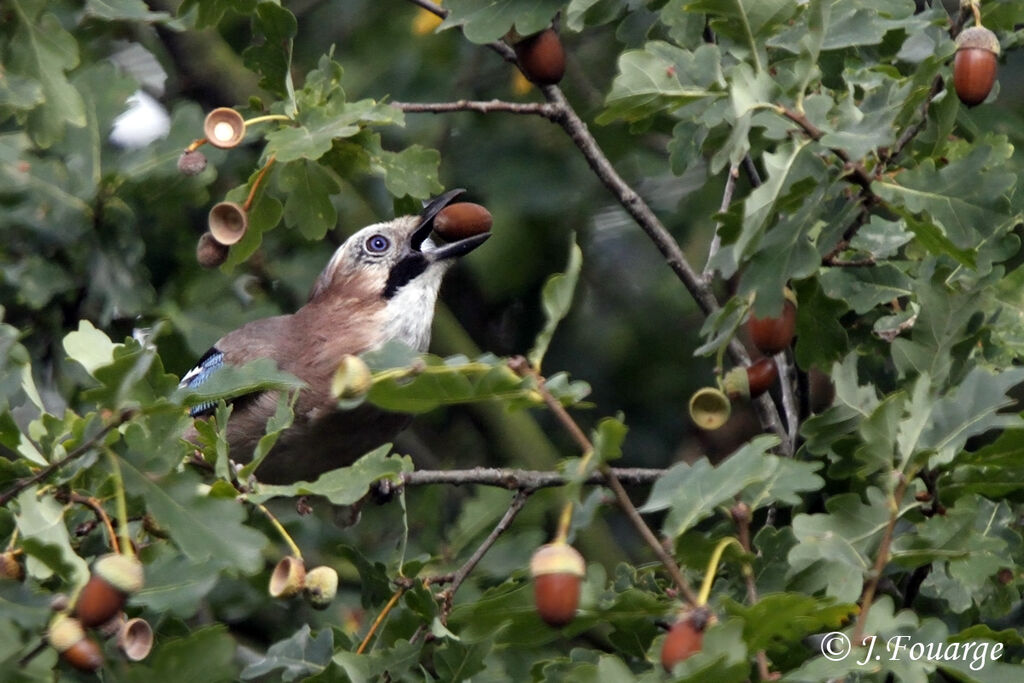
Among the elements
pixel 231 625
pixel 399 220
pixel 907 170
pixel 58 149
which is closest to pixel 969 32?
pixel 907 170

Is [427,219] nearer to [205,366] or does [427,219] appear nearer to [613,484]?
[205,366]

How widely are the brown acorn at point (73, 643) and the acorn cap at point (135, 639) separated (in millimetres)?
78

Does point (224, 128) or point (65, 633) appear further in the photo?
point (224, 128)

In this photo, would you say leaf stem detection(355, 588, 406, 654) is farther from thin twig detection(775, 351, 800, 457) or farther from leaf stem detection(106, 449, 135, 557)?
thin twig detection(775, 351, 800, 457)

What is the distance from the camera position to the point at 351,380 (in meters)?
1.84

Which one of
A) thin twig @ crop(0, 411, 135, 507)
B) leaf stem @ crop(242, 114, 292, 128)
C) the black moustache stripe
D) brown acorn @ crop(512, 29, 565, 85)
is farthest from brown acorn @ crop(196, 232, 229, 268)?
the black moustache stripe

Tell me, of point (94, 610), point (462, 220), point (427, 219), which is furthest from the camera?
point (427, 219)

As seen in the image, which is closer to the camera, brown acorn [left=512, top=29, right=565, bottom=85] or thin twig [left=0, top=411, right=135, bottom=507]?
thin twig [left=0, top=411, right=135, bottom=507]

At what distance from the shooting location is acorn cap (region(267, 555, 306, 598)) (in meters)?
2.34

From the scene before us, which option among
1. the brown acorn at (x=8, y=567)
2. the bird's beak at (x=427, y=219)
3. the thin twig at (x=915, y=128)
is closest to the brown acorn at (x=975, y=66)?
the thin twig at (x=915, y=128)

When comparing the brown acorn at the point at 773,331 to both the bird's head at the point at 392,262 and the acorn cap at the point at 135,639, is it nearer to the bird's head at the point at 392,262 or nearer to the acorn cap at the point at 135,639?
the acorn cap at the point at 135,639

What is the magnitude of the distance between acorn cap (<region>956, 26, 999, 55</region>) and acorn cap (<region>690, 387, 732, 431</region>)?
0.73 m

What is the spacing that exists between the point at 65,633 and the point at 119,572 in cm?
12

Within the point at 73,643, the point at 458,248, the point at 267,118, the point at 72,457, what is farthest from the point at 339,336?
the point at 73,643
